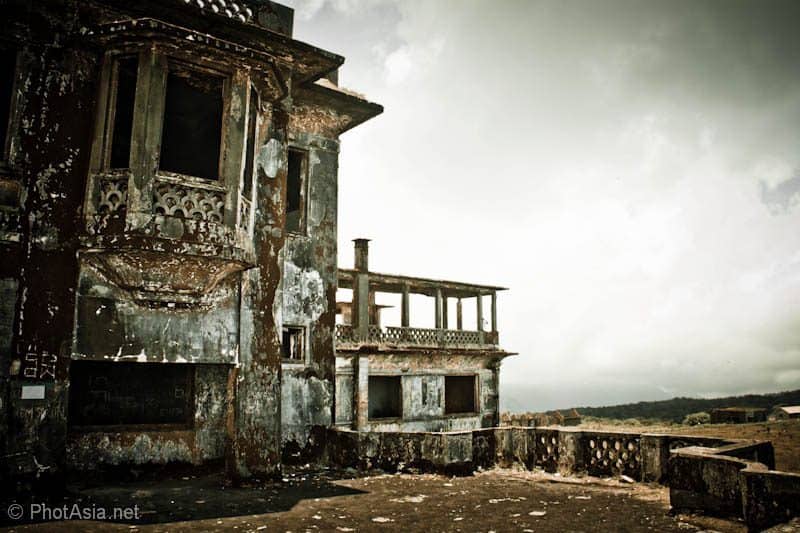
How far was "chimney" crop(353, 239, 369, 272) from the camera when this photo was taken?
22.9 metres

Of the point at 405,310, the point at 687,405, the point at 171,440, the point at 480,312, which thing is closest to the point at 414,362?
the point at 405,310

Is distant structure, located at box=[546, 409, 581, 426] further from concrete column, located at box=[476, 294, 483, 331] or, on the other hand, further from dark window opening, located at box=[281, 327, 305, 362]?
→ dark window opening, located at box=[281, 327, 305, 362]

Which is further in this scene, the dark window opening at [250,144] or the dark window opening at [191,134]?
the dark window opening at [191,134]

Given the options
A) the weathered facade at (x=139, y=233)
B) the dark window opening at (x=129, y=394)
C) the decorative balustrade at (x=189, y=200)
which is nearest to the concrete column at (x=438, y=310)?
the weathered facade at (x=139, y=233)

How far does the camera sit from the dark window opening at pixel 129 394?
11.0m

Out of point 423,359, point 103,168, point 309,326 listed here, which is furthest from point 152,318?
point 423,359

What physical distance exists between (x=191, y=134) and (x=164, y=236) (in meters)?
4.53

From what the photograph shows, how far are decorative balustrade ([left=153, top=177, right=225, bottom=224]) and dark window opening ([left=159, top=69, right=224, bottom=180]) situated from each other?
2905 mm

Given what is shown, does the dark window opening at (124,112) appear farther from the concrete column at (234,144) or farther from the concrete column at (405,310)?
the concrete column at (405,310)

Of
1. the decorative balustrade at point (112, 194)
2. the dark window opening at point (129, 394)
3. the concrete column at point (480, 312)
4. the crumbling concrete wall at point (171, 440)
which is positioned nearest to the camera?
the decorative balustrade at point (112, 194)

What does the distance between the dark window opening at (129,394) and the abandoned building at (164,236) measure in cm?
4

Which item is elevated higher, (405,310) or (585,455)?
(405,310)

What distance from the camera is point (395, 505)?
7.97m

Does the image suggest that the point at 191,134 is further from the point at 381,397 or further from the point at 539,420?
the point at 539,420
